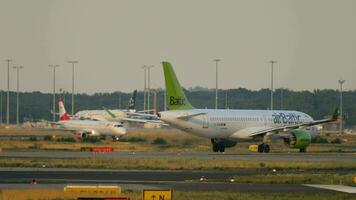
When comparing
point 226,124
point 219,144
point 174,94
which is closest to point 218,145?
point 219,144

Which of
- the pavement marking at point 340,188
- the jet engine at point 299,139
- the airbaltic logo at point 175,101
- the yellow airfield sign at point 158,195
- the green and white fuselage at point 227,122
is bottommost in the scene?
the pavement marking at point 340,188

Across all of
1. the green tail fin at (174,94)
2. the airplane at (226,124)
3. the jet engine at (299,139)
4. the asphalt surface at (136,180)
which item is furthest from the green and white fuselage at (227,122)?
the asphalt surface at (136,180)

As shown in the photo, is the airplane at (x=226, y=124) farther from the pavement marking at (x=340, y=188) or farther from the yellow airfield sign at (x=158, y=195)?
the yellow airfield sign at (x=158, y=195)

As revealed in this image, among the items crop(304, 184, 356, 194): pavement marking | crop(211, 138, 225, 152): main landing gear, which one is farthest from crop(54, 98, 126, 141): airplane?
crop(304, 184, 356, 194): pavement marking

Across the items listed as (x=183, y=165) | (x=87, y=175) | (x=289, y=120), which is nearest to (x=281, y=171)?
(x=183, y=165)

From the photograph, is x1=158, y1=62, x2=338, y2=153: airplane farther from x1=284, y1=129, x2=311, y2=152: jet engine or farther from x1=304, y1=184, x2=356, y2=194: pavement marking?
x1=304, y1=184, x2=356, y2=194: pavement marking

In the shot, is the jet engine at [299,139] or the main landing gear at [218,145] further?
the main landing gear at [218,145]

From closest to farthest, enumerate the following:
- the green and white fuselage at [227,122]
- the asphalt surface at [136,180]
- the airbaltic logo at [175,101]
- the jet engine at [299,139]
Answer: the asphalt surface at [136,180], the green and white fuselage at [227,122], the airbaltic logo at [175,101], the jet engine at [299,139]

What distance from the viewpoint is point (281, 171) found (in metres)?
61.4

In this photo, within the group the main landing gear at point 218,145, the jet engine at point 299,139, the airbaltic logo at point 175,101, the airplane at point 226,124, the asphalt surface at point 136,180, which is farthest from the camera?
the main landing gear at point 218,145

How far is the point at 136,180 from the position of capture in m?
52.5

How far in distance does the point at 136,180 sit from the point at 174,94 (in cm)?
3919

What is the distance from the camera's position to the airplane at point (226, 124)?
9056cm

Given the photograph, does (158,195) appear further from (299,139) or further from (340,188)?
(299,139)
